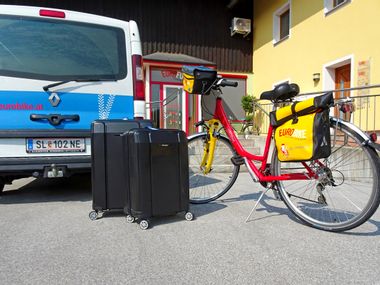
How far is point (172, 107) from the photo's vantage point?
938cm

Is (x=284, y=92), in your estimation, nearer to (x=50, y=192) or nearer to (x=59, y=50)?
(x=59, y=50)

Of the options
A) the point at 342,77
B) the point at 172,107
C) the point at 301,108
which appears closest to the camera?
the point at 301,108

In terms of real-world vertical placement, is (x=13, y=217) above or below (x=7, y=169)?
below

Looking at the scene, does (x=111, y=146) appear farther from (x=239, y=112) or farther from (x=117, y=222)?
(x=239, y=112)

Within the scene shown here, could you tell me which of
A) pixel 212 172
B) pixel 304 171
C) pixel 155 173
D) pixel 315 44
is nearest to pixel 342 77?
pixel 315 44

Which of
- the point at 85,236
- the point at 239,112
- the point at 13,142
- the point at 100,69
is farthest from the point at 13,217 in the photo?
the point at 239,112

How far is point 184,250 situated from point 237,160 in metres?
1.18

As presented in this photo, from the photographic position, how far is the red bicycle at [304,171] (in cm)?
223

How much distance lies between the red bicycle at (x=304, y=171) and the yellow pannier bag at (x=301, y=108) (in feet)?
0.36

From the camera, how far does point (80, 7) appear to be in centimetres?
959

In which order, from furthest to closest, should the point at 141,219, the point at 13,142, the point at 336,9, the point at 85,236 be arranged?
the point at 336,9 < the point at 13,142 < the point at 141,219 < the point at 85,236

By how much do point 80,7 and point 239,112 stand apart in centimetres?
620

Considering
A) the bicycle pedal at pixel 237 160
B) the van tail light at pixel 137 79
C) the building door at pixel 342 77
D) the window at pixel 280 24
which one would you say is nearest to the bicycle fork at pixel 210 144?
the bicycle pedal at pixel 237 160

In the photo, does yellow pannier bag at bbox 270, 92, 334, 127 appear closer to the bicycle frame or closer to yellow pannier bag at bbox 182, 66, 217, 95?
the bicycle frame
